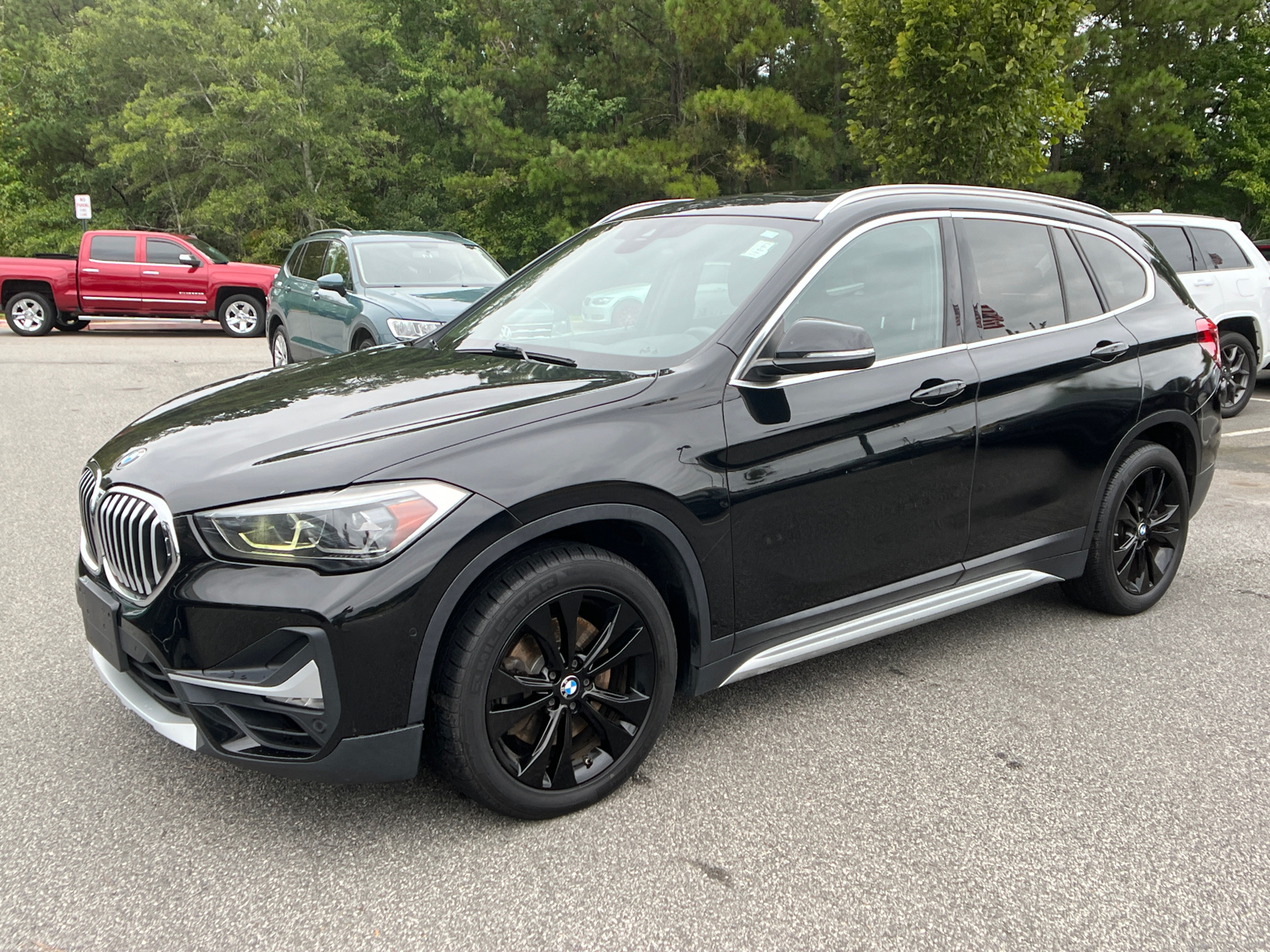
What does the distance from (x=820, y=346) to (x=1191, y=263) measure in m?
8.70

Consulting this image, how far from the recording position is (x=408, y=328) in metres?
9.16

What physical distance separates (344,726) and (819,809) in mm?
1359

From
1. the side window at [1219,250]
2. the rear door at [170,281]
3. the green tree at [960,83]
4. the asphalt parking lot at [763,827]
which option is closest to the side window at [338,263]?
the asphalt parking lot at [763,827]

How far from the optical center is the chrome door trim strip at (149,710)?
2.76 meters

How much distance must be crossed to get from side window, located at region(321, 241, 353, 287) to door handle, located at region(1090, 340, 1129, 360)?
7.47m

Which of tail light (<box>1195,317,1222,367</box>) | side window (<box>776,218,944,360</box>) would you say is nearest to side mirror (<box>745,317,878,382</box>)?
side window (<box>776,218,944,360</box>)

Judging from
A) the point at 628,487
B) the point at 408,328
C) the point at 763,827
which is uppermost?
the point at 408,328

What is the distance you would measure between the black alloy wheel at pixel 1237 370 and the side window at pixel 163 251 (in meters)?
16.7

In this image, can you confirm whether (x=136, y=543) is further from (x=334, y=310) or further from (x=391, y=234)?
(x=391, y=234)

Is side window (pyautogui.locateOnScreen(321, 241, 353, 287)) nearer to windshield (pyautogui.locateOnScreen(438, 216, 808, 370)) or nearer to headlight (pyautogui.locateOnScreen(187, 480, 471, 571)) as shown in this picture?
windshield (pyautogui.locateOnScreen(438, 216, 808, 370))

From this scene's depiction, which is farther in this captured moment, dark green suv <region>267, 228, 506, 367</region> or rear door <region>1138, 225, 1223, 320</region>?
rear door <region>1138, 225, 1223, 320</region>

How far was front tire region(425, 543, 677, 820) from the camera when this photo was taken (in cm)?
275

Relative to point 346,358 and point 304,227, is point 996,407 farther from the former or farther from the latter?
point 304,227

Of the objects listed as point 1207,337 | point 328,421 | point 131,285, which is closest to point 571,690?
point 328,421
